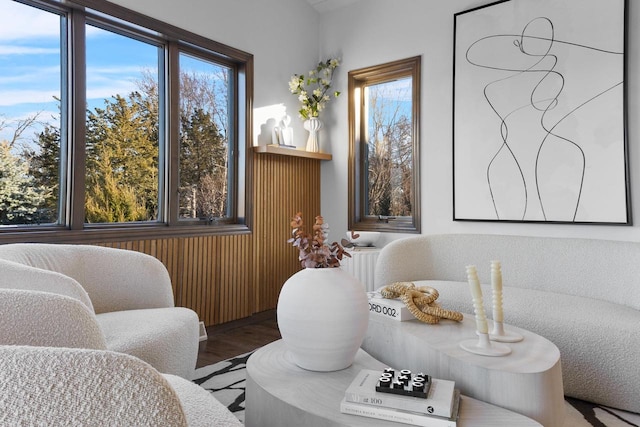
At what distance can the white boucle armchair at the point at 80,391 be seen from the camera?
42 centimetres

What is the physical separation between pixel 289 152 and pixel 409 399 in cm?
285

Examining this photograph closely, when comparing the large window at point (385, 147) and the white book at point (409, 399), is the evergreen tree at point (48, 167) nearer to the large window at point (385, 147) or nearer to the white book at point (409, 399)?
the white book at point (409, 399)

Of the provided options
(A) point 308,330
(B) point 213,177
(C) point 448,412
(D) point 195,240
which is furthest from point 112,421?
(B) point 213,177

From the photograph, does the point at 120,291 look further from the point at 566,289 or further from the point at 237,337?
the point at 566,289

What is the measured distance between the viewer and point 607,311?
2.21m

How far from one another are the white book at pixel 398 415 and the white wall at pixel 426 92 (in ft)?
7.55

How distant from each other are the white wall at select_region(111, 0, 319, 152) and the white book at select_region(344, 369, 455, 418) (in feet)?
9.20

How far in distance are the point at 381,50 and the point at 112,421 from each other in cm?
391

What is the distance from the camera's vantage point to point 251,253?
3609 mm

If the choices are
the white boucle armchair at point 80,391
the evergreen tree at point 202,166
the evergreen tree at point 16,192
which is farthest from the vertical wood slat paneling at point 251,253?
the white boucle armchair at point 80,391

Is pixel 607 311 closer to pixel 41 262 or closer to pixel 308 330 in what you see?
pixel 308 330

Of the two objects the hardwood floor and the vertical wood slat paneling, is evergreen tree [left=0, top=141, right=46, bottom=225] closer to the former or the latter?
the vertical wood slat paneling

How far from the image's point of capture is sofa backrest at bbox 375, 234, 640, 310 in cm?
251

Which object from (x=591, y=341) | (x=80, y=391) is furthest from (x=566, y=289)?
(x=80, y=391)
